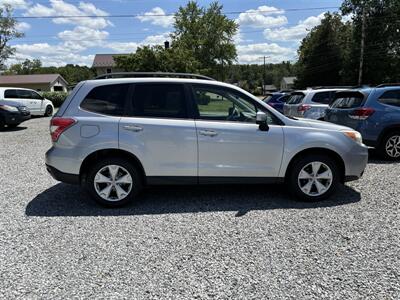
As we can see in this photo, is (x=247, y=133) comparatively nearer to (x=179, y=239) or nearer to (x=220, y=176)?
(x=220, y=176)

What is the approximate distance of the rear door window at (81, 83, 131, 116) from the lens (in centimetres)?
474

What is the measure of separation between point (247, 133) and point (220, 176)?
699 millimetres

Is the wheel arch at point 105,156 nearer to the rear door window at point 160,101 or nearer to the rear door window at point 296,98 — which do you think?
the rear door window at point 160,101

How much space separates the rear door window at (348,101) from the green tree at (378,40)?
36126 millimetres

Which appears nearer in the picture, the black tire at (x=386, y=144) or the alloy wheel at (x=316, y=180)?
the alloy wheel at (x=316, y=180)

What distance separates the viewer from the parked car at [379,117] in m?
7.41

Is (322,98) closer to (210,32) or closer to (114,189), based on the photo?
(114,189)

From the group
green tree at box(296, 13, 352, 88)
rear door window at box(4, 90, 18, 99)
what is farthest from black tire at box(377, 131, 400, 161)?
green tree at box(296, 13, 352, 88)

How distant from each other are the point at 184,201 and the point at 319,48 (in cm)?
4854

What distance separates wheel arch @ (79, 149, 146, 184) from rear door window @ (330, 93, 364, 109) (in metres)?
5.22

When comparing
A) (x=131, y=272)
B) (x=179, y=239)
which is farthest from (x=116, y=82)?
(x=131, y=272)

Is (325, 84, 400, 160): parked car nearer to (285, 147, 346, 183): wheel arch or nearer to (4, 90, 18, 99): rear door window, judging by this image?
(285, 147, 346, 183): wheel arch

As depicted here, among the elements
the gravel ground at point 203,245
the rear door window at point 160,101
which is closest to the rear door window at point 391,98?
the gravel ground at point 203,245

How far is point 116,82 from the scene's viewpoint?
4.84 metres
